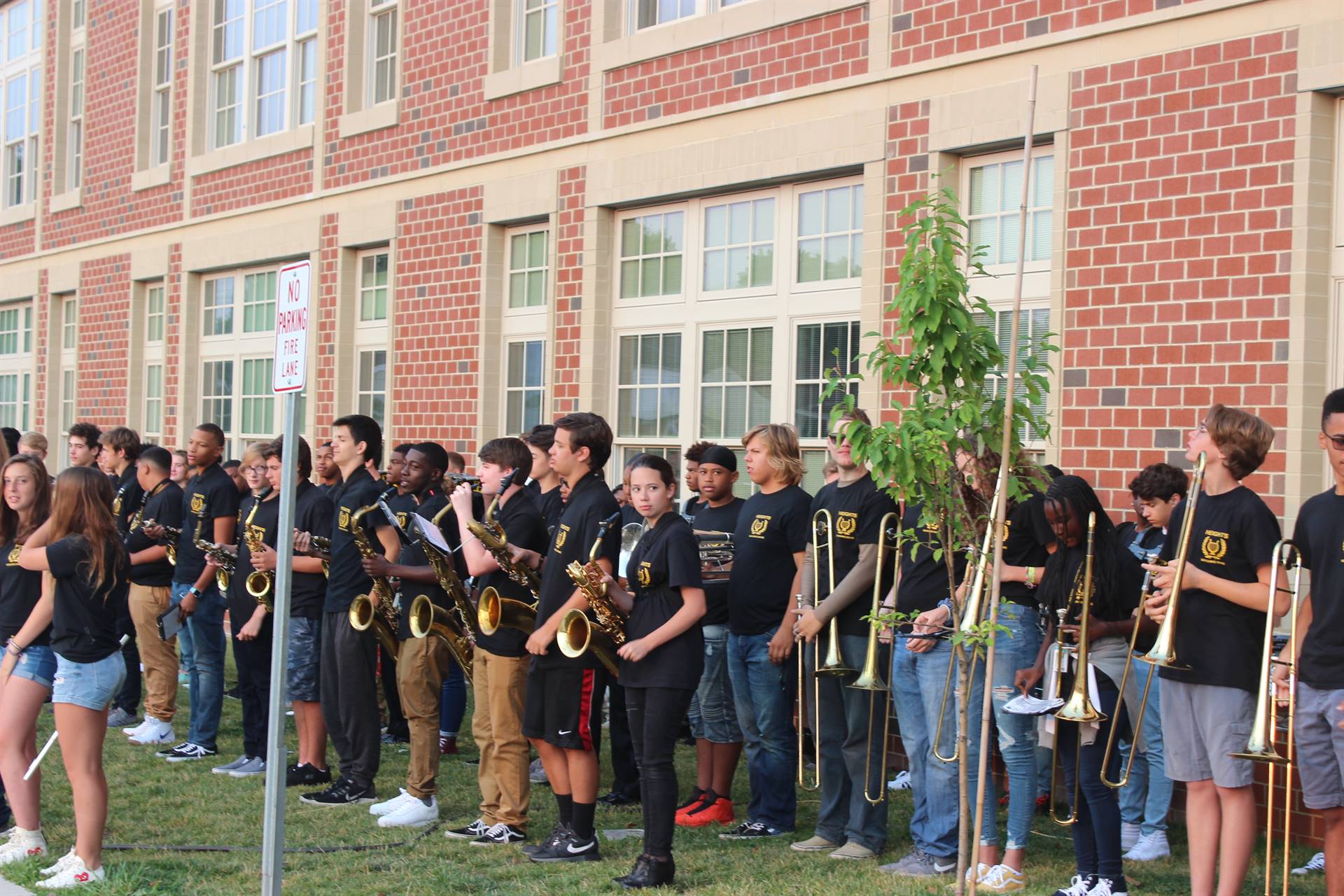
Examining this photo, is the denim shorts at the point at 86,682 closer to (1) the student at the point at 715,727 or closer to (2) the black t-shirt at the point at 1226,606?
(1) the student at the point at 715,727

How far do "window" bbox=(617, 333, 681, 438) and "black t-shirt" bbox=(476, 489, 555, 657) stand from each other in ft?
12.4

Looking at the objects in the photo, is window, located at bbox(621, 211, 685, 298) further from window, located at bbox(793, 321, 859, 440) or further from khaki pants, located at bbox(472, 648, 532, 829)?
khaki pants, located at bbox(472, 648, 532, 829)

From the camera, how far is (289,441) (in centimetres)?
537

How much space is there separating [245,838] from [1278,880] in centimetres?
491

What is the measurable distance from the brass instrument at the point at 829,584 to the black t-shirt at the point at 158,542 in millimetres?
5191

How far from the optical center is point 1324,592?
17.1 feet

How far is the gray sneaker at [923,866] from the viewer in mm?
6562

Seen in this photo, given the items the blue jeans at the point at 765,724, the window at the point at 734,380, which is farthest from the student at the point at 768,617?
the window at the point at 734,380

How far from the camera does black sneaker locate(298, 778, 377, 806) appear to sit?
8.16 m

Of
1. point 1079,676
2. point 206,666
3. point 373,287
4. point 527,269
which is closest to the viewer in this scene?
point 1079,676

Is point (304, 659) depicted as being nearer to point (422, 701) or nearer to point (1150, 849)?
point (422, 701)

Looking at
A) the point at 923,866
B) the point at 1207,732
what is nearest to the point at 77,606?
the point at 923,866

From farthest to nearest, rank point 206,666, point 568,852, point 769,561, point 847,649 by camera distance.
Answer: point 206,666, point 769,561, point 847,649, point 568,852

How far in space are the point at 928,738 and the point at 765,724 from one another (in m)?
0.94
